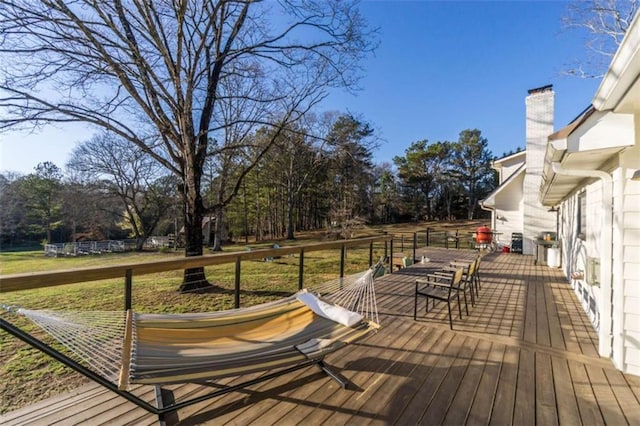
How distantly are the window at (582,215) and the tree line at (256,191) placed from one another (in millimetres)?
8003

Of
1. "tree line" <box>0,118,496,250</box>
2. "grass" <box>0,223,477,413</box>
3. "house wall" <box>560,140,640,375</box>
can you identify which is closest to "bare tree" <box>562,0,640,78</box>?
"tree line" <box>0,118,496,250</box>

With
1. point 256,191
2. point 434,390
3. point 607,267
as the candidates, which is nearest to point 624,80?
point 607,267

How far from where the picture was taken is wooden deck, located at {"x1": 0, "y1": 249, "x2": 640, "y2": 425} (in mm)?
1828

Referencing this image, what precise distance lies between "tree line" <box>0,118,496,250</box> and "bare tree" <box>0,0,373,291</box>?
5138mm

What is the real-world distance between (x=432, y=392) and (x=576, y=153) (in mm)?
2225

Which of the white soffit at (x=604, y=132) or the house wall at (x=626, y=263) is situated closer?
the white soffit at (x=604, y=132)

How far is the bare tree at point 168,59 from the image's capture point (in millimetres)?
4902

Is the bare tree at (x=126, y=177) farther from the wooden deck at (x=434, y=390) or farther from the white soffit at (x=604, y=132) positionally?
the white soffit at (x=604, y=132)

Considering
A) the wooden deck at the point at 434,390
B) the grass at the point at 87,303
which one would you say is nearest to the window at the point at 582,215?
the wooden deck at the point at 434,390

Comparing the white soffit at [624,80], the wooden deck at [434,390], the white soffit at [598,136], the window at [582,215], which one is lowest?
the wooden deck at [434,390]

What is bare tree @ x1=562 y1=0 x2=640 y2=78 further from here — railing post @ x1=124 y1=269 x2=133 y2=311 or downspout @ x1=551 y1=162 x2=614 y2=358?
railing post @ x1=124 y1=269 x2=133 y2=311

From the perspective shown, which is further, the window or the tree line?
the tree line

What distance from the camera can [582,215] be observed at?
445 centimetres

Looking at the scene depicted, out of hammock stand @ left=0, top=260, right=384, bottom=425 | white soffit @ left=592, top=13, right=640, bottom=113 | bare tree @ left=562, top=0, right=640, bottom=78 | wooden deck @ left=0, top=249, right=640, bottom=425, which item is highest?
bare tree @ left=562, top=0, right=640, bottom=78
